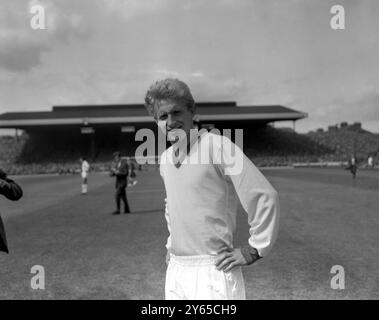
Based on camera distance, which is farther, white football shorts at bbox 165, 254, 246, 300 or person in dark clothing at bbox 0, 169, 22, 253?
person in dark clothing at bbox 0, 169, 22, 253

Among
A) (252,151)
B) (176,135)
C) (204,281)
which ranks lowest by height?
(252,151)

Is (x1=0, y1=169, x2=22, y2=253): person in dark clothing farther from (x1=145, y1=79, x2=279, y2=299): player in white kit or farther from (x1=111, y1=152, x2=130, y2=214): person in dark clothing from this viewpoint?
(x1=111, y1=152, x2=130, y2=214): person in dark clothing

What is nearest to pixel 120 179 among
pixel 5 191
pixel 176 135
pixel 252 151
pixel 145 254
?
pixel 145 254

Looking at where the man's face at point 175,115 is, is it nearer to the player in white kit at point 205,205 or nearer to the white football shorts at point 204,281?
the player in white kit at point 205,205

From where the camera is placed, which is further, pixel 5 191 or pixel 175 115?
pixel 5 191

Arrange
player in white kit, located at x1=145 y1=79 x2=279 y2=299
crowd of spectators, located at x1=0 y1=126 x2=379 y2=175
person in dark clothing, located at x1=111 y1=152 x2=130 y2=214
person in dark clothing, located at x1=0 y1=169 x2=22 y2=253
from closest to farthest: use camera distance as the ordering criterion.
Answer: player in white kit, located at x1=145 y1=79 x2=279 y2=299 < person in dark clothing, located at x1=0 y1=169 x2=22 y2=253 < person in dark clothing, located at x1=111 y1=152 x2=130 y2=214 < crowd of spectators, located at x1=0 y1=126 x2=379 y2=175

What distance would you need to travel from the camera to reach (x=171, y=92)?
197 centimetres

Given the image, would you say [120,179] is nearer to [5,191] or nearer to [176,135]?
[5,191]

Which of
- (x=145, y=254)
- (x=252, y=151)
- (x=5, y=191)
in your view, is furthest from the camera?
(x=252, y=151)

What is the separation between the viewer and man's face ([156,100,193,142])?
198cm

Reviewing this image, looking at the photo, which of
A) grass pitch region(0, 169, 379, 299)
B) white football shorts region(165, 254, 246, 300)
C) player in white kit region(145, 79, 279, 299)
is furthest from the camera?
grass pitch region(0, 169, 379, 299)

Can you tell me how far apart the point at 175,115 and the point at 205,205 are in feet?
1.50

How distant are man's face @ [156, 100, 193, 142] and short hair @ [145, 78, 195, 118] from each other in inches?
0.9

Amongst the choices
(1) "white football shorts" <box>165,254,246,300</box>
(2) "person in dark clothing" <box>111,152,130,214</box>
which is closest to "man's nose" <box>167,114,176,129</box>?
(1) "white football shorts" <box>165,254,246,300</box>
